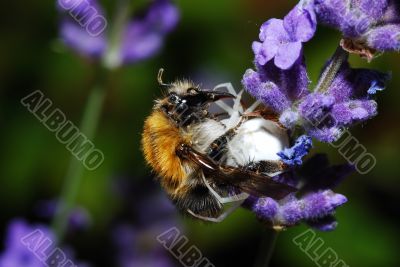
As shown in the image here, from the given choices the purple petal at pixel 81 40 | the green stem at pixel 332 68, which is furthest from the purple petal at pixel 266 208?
the purple petal at pixel 81 40

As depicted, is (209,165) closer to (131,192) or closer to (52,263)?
(52,263)

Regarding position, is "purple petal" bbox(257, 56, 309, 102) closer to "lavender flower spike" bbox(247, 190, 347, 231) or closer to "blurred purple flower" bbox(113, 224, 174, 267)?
"lavender flower spike" bbox(247, 190, 347, 231)

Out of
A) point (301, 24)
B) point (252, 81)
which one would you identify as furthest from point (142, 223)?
point (301, 24)

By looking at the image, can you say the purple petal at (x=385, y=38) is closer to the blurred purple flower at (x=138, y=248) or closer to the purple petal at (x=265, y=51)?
the purple petal at (x=265, y=51)

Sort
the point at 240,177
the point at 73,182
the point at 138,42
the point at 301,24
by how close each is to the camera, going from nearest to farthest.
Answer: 1. the point at 301,24
2. the point at 240,177
3. the point at 73,182
4. the point at 138,42

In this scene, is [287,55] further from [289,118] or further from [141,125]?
[141,125]

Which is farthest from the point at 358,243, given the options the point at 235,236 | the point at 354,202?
the point at 235,236

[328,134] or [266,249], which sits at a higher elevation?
[328,134]

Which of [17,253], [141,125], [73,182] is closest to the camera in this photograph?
[17,253]
